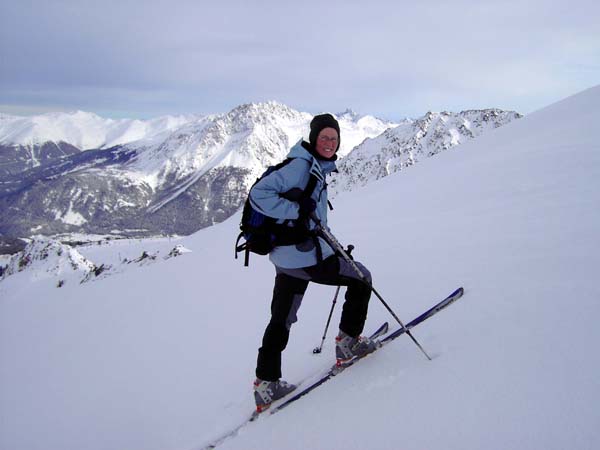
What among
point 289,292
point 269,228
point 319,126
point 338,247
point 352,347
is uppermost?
point 319,126

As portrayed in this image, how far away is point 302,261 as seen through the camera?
4539 millimetres

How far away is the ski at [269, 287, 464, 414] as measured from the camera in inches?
184

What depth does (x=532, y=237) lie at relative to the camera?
649 cm

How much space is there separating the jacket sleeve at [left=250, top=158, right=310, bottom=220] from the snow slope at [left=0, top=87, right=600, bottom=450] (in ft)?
7.20

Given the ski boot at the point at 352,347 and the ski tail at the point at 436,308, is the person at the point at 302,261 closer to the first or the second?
the ski boot at the point at 352,347

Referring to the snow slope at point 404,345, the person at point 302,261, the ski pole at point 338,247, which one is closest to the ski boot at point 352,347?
the person at point 302,261

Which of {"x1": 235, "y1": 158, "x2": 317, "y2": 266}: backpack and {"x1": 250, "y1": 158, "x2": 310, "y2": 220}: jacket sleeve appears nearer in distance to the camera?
{"x1": 250, "y1": 158, "x2": 310, "y2": 220}: jacket sleeve

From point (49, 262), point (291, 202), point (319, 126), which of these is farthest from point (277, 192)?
point (49, 262)

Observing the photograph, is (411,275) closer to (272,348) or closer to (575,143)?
(272,348)

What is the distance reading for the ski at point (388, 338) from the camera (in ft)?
15.3

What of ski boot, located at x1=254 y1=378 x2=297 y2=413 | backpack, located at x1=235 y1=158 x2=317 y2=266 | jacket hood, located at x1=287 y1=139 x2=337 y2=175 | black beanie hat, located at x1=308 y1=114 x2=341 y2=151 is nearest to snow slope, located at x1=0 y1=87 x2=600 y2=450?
ski boot, located at x1=254 y1=378 x2=297 y2=413

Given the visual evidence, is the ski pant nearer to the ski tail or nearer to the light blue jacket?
the light blue jacket

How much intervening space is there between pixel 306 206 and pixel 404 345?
87.7 inches

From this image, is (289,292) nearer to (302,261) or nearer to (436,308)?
(302,261)
